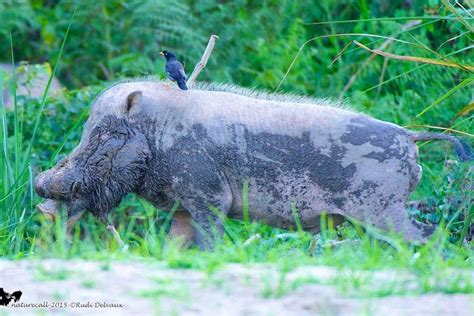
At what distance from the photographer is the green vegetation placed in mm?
6191

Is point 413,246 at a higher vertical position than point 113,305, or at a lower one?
lower

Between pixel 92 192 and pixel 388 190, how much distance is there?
5.28ft

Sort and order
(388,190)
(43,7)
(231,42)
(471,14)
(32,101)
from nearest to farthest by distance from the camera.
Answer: (388,190) → (471,14) → (32,101) → (231,42) → (43,7)

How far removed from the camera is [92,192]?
599 cm

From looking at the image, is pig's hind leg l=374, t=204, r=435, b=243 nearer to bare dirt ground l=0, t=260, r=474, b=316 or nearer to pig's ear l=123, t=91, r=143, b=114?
bare dirt ground l=0, t=260, r=474, b=316

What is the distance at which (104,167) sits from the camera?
5.95m

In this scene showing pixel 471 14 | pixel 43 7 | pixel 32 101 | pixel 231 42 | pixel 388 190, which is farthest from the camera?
pixel 43 7

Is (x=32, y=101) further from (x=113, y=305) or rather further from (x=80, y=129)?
(x=113, y=305)

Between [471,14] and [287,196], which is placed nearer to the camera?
[287,196]

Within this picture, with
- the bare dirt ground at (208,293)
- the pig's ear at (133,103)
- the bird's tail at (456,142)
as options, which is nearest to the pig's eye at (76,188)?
the pig's ear at (133,103)

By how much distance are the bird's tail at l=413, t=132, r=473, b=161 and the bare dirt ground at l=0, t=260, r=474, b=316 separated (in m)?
1.42

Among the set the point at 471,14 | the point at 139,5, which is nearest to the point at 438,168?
the point at 471,14

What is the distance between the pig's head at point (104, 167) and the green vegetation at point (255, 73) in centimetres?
20

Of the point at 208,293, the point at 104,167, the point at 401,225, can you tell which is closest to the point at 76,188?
the point at 104,167
